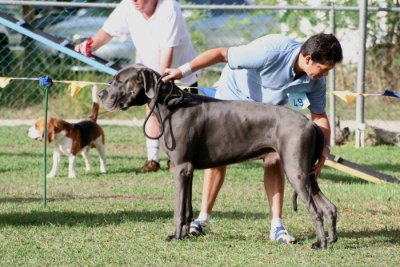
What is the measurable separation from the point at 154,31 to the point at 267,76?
3271 mm

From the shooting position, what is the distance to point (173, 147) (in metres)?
5.91

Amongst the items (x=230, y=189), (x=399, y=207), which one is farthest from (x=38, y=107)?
(x=399, y=207)

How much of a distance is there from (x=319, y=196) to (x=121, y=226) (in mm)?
1617

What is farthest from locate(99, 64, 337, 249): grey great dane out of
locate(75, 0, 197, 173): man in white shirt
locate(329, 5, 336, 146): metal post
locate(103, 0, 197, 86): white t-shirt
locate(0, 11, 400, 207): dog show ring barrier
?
locate(329, 5, 336, 146): metal post

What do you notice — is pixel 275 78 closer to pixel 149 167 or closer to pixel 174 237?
pixel 174 237

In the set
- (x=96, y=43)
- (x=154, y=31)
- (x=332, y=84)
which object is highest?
(x=154, y=31)

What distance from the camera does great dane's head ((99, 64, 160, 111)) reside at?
19.2ft

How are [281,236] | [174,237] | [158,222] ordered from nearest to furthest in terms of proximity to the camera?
1. [174,237]
2. [281,236]
3. [158,222]

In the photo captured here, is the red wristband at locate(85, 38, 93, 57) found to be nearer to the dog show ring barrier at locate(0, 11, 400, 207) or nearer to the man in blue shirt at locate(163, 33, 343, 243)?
the dog show ring barrier at locate(0, 11, 400, 207)

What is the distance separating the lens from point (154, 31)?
30.1ft

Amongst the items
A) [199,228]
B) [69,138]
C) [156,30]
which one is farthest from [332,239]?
[69,138]

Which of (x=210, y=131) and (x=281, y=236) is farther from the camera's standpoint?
(x=281, y=236)

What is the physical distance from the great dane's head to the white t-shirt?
10.2 feet

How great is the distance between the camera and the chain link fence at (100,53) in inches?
569
